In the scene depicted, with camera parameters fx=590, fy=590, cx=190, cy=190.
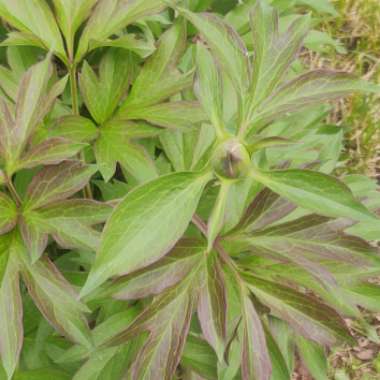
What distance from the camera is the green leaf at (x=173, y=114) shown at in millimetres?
1079

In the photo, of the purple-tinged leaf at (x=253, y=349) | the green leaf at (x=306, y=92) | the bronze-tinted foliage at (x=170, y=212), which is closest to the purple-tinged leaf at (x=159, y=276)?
the bronze-tinted foliage at (x=170, y=212)

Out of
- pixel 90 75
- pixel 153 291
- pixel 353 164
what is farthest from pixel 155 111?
pixel 353 164

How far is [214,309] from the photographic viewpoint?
86 centimetres

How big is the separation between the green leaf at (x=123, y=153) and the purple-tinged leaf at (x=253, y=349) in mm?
298

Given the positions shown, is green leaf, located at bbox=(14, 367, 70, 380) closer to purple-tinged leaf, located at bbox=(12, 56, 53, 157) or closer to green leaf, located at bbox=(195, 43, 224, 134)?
purple-tinged leaf, located at bbox=(12, 56, 53, 157)

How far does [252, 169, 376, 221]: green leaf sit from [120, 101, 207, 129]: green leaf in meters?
0.32

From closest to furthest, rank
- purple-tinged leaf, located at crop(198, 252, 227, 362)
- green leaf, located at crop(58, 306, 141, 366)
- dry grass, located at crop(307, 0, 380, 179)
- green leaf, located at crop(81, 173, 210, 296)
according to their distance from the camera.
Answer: green leaf, located at crop(81, 173, 210, 296) → purple-tinged leaf, located at crop(198, 252, 227, 362) → green leaf, located at crop(58, 306, 141, 366) → dry grass, located at crop(307, 0, 380, 179)

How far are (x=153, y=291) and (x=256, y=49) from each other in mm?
392

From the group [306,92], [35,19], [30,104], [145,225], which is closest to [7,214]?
[30,104]

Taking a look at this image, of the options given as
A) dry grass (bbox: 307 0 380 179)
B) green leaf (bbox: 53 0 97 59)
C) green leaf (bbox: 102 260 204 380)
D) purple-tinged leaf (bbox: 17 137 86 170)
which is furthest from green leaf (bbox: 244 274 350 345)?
dry grass (bbox: 307 0 380 179)

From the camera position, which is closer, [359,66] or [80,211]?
[80,211]

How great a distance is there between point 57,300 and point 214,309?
0.79ft

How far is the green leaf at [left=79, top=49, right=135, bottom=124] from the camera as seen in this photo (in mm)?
1103

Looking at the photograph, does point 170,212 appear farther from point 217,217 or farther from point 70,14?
point 70,14
